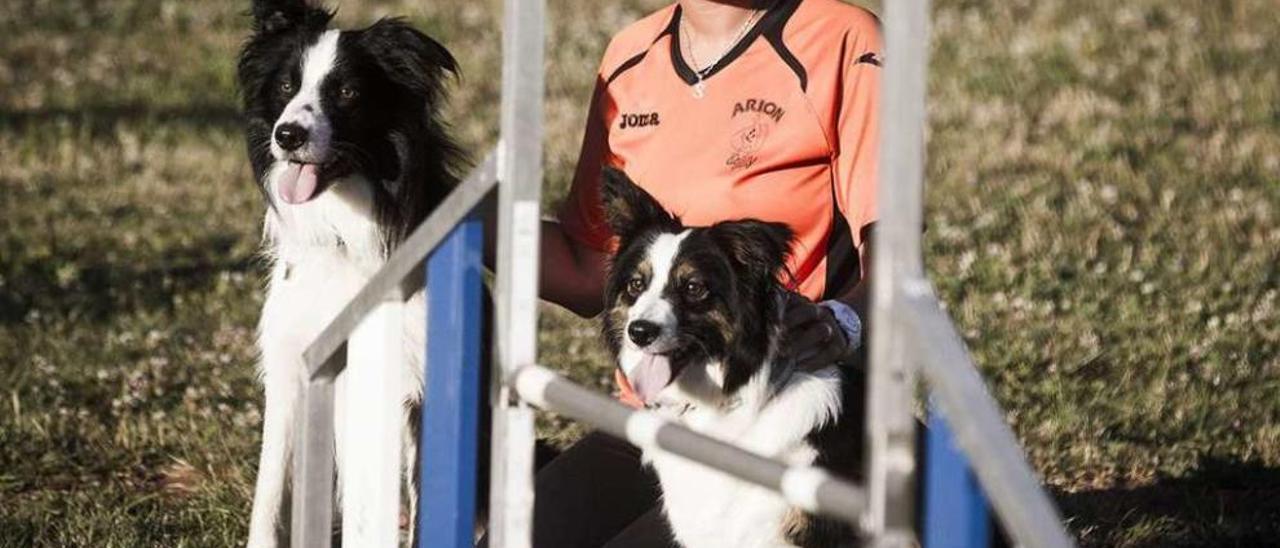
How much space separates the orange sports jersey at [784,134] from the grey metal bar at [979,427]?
5.57ft

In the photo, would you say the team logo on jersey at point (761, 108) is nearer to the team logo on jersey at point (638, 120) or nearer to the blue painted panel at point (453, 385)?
the team logo on jersey at point (638, 120)

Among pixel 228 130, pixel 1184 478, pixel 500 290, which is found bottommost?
pixel 228 130

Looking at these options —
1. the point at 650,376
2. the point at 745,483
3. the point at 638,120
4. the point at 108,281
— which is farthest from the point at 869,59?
the point at 108,281

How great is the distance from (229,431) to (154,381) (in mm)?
727

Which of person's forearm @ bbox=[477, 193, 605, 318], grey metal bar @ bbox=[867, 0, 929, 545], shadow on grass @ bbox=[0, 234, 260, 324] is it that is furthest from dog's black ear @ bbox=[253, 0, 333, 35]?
shadow on grass @ bbox=[0, 234, 260, 324]

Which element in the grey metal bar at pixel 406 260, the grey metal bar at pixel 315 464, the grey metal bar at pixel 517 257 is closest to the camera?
the grey metal bar at pixel 517 257

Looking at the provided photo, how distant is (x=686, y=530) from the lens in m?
4.61

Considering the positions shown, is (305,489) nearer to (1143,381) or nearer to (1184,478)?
(1184,478)

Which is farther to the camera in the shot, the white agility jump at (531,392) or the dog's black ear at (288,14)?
the dog's black ear at (288,14)

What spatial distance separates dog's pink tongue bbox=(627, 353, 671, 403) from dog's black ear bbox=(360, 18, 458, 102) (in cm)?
115

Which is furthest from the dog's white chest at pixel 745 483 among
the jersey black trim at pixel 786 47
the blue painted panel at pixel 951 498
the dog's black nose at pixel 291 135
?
the dog's black nose at pixel 291 135

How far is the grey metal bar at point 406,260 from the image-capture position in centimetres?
391

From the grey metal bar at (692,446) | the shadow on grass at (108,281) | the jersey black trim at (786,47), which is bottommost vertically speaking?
the shadow on grass at (108,281)

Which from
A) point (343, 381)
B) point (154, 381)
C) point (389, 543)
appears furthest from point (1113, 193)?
point (389, 543)
